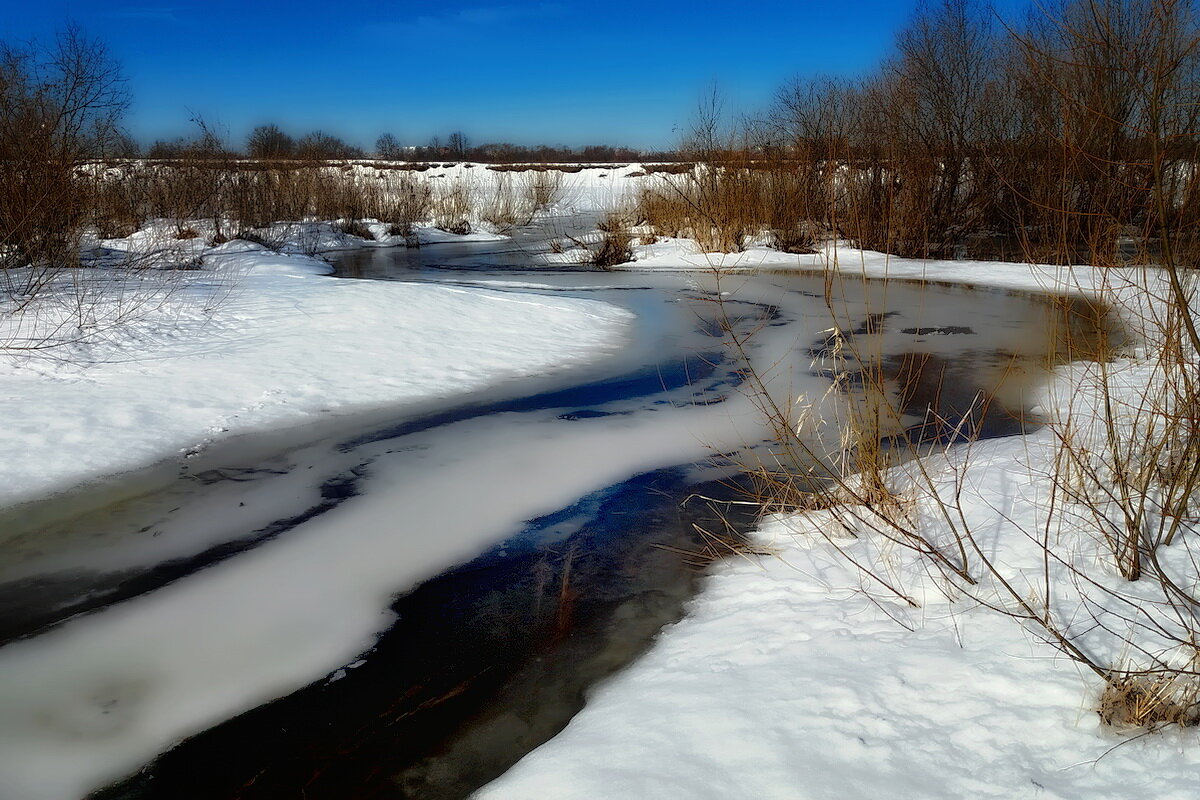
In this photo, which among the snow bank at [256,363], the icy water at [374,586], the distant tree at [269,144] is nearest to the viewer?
the icy water at [374,586]

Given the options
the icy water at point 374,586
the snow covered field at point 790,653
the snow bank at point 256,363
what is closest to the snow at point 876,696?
the snow covered field at point 790,653

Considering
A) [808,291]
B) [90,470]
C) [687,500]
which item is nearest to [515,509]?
[687,500]

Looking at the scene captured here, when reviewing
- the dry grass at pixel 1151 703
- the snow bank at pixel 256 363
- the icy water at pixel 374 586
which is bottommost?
the icy water at pixel 374 586

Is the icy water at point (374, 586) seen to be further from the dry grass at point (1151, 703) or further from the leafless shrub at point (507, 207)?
the leafless shrub at point (507, 207)

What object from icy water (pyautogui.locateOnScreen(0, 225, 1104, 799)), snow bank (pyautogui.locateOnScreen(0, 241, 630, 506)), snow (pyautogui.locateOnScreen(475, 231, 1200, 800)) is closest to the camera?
snow (pyautogui.locateOnScreen(475, 231, 1200, 800))

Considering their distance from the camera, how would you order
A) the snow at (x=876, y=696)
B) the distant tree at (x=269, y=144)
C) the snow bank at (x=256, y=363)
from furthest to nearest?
A: the distant tree at (x=269, y=144) → the snow bank at (x=256, y=363) → the snow at (x=876, y=696)

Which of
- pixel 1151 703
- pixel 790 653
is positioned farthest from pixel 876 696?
pixel 1151 703

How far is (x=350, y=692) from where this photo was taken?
203 cm

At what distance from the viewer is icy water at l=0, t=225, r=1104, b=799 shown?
71.9 inches

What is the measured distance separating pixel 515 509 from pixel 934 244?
33.6ft

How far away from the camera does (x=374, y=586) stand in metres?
2.54

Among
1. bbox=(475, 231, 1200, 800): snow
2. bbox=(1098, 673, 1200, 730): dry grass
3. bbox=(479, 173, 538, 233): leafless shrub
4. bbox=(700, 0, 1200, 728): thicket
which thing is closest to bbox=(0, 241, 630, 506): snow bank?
bbox=(700, 0, 1200, 728): thicket

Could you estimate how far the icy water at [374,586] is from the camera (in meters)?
1.83

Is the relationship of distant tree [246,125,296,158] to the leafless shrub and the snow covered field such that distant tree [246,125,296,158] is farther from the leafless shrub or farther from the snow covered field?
the snow covered field
